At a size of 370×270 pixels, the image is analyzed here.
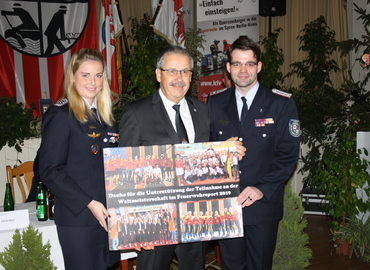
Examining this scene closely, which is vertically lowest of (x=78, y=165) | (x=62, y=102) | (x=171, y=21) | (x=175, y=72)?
(x=78, y=165)

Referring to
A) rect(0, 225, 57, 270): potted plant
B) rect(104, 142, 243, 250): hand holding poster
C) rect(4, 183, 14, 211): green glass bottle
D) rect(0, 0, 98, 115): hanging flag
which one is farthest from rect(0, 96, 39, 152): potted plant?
rect(104, 142, 243, 250): hand holding poster

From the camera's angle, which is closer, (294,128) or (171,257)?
(171,257)

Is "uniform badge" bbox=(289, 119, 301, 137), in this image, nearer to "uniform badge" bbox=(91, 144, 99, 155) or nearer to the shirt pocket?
the shirt pocket

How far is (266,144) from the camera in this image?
231 cm

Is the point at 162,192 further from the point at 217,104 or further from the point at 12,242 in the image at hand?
the point at 12,242

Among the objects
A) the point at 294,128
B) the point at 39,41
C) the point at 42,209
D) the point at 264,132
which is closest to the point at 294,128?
the point at 294,128

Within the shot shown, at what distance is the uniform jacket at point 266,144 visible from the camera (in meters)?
2.27

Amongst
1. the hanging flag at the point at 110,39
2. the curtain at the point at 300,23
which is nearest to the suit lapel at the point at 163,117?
the hanging flag at the point at 110,39

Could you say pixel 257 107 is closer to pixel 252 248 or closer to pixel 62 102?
pixel 252 248

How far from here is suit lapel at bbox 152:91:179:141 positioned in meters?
2.14

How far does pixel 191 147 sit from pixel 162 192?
0.87 feet

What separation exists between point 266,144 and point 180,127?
0.52m

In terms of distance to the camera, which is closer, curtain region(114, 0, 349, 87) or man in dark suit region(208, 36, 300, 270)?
man in dark suit region(208, 36, 300, 270)

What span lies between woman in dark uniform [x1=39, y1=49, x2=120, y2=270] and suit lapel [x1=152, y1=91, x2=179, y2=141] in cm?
31
